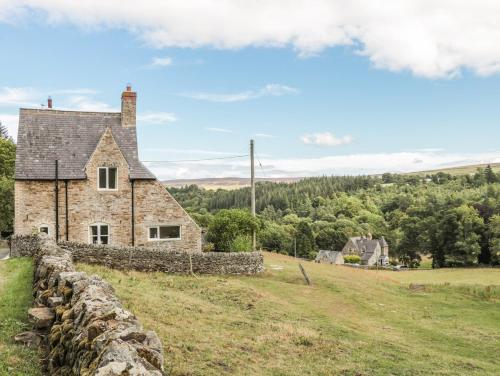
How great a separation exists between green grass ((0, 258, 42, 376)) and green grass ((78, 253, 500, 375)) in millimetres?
2965

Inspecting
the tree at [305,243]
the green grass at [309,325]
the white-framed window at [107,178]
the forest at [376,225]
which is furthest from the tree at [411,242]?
the white-framed window at [107,178]

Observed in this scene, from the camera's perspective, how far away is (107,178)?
30406 millimetres

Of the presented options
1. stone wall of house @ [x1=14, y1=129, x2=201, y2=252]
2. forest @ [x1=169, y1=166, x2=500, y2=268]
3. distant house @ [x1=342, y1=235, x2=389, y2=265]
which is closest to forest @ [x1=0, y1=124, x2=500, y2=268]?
forest @ [x1=169, y1=166, x2=500, y2=268]

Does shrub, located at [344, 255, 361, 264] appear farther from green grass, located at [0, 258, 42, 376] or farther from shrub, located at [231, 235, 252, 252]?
green grass, located at [0, 258, 42, 376]

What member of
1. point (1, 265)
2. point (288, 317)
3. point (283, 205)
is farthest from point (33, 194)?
point (283, 205)

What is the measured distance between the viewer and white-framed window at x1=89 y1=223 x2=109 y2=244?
30.1m

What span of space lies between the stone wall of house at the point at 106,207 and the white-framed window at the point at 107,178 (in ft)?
0.79

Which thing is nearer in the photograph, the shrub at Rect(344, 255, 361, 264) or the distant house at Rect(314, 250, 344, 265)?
the distant house at Rect(314, 250, 344, 265)

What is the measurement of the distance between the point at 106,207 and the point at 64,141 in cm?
554

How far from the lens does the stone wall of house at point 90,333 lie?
5641 mm

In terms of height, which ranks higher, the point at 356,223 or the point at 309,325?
the point at 309,325

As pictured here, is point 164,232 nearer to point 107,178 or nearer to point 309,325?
point 107,178

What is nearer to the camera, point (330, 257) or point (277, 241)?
point (330, 257)

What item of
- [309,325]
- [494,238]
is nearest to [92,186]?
[309,325]
